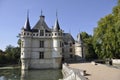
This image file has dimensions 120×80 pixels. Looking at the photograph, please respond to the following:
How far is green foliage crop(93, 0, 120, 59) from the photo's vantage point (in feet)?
79.4

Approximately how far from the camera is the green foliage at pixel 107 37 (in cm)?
2421

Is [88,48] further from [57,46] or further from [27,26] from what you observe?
[27,26]

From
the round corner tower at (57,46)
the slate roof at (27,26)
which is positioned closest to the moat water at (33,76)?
the round corner tower at (57,46)

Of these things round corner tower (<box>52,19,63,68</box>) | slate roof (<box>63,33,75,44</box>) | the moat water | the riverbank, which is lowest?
the moat water

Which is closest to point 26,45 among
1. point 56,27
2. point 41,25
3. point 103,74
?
point 41,25

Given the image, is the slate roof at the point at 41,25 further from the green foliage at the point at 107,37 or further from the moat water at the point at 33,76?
the moat water at the point at 33,76

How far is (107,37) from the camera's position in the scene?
26.4 meters

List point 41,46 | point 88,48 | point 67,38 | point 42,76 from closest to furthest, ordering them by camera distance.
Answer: point 42,76 < point 41,46 < point 88,48 < point 67,38

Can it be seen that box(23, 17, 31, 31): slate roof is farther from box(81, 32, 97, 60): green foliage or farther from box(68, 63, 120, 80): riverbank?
box(81, 32, 97, 60): green foliage

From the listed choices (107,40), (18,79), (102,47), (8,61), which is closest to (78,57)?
(102,47)

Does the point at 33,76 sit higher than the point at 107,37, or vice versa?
the point at 107,37

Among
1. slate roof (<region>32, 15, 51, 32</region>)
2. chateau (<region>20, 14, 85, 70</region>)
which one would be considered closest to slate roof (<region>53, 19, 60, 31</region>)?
chateau (<region>20, 14, 85, 70</region>)

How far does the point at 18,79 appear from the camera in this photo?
56.8ft

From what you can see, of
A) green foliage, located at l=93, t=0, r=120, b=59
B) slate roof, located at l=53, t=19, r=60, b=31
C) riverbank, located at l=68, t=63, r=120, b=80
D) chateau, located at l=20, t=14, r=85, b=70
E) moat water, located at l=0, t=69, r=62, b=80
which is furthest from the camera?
slate roof, located at l=53, t=19, r=60, b=31
